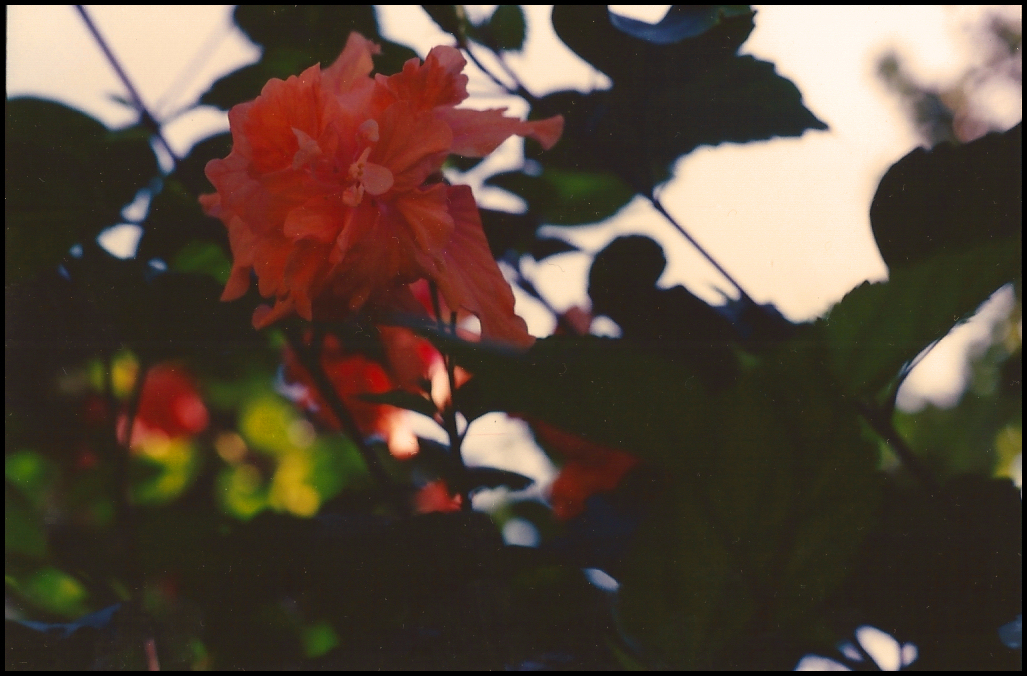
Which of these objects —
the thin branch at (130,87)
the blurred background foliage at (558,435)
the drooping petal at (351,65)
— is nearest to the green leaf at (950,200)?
the blurred background foliage at (558,435)

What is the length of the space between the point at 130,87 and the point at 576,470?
11.0 inches

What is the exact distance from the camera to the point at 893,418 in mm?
265

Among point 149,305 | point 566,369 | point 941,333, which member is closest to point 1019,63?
point 941,333

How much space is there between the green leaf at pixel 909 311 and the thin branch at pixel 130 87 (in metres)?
0.31

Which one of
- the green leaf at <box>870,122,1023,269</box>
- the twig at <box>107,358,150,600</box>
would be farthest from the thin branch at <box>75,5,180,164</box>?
the green leaf at <box>870,122,1023,269</box>

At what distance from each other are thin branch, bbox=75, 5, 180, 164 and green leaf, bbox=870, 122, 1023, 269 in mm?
325

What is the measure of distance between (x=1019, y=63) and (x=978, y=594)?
234 millimetres

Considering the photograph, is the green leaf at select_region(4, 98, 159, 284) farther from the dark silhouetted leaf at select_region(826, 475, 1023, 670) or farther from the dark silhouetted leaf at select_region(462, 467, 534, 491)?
the dark silhouetted leaf at select_region(826, 475, 1023, 670)

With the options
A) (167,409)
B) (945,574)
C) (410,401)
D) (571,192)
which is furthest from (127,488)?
(945,574)

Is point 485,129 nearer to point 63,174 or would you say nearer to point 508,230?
point 508,230

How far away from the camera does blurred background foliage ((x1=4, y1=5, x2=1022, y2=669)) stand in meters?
0.24

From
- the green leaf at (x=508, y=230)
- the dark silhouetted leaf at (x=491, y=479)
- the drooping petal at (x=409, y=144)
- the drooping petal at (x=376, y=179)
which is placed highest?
the drooping petal at (x=409, y=144)

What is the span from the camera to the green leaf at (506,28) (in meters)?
0.31

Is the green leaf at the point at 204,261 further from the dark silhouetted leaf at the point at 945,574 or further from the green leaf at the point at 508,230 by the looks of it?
the dark silhouetted leaf at the point at 945,574
